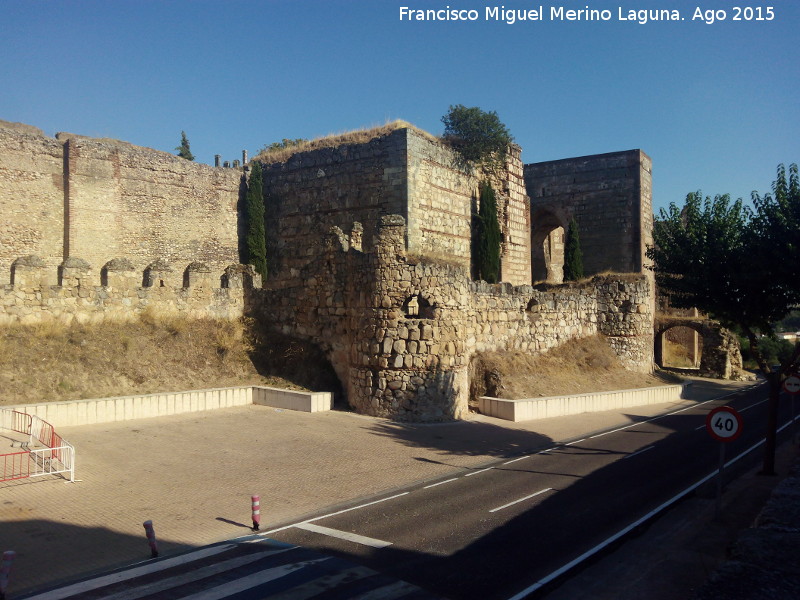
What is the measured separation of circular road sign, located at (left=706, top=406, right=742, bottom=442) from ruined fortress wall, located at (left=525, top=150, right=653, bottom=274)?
80.0 ft

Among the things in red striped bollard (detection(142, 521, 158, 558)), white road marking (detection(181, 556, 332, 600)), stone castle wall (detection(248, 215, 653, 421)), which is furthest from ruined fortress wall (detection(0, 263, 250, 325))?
white road marking (detection(181, 556, 332, 600))

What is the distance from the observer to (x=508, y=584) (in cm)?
698

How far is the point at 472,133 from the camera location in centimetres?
2603

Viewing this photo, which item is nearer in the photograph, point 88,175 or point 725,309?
point 725,309

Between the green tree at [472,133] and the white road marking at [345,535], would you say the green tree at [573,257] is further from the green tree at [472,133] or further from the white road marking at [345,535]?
the white road marking at [345,535]

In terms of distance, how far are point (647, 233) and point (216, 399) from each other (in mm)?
24656

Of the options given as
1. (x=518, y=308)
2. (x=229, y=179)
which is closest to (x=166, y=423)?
(x=518, y=308)

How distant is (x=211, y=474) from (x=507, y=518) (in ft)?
17.7

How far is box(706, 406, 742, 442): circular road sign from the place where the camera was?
888cm

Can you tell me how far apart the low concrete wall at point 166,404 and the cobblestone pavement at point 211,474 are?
326 mm

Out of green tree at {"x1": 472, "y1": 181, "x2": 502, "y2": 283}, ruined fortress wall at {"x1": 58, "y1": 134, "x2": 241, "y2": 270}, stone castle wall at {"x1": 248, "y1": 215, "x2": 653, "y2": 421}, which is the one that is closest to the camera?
stone castle wall at {"x1": 248, "y1": 215, "x2": 653, "y2": 421}

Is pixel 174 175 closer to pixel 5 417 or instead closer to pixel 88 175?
pixel 88 175

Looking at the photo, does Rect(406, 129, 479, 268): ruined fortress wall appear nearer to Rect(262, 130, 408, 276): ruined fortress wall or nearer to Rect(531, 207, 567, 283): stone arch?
Rect(262, 130, 408, 276): ruined fortress wall

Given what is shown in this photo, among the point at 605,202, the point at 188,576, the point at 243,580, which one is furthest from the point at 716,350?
the point at 188,576
